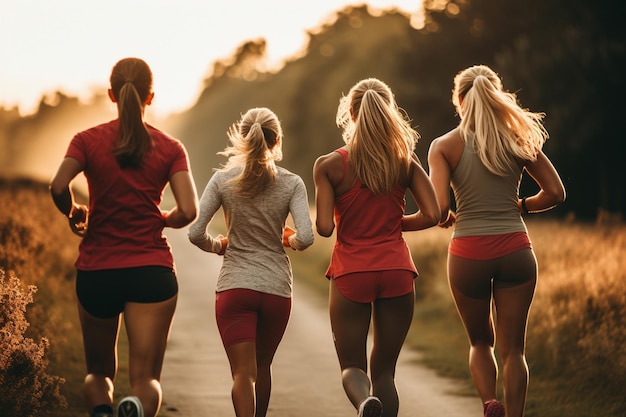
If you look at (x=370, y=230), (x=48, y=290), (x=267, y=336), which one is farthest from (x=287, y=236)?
(x=48, y=290)

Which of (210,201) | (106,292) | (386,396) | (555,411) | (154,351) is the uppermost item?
(210,201)

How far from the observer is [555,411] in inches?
320

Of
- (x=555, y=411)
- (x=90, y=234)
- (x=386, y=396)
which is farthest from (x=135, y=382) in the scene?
(x=555, y=411)

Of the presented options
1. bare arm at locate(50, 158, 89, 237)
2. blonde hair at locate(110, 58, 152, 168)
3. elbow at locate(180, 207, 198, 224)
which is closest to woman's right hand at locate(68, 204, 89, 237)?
bare arm at locate(50, 158, 89, 237)

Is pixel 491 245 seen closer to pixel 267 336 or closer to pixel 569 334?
pixel 267 336

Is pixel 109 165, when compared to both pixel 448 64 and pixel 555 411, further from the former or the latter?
pixel 448 64

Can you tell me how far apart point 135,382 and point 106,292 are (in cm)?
46

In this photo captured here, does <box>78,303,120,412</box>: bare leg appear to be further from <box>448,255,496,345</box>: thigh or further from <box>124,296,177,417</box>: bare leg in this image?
→ <box>448,255,496,345</box>: thigh

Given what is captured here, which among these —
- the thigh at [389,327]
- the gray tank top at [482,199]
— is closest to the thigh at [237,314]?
the thigh at [389,327]

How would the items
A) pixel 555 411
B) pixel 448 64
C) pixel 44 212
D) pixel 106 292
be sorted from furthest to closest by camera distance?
pixel 448 64 → pixel 44 212 → pixel 555 411 → pixel 106 292

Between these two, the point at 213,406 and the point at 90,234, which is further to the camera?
the point at 213,406

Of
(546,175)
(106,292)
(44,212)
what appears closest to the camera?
(106,292)

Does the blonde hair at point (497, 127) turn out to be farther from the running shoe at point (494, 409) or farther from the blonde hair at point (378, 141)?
the running shoe at point (494, 409)

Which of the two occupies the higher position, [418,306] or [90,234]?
[90,234]
